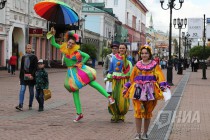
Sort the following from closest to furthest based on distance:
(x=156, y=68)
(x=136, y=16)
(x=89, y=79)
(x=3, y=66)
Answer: (x=156, y=68), (x=89, y=79), (x=3, y=66), (x=136, y=16)

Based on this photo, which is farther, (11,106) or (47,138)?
(11,106)

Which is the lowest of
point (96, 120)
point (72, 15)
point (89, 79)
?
point (96, 120)

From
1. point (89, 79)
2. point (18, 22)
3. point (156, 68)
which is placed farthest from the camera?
A: point (18, 22)

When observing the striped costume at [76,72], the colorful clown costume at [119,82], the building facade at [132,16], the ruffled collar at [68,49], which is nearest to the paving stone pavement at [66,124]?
the colorful clown costume at [119,82]

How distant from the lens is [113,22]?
9594 cm

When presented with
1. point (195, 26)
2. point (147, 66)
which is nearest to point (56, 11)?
point (147, 66)

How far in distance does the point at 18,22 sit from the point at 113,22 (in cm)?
5497

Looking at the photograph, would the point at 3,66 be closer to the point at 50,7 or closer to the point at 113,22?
the point at 50,7

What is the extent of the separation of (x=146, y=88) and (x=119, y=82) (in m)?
2.25

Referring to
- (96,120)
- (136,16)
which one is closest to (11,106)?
(96,120)

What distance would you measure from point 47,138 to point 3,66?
1253 inches

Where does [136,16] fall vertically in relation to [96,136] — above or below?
above

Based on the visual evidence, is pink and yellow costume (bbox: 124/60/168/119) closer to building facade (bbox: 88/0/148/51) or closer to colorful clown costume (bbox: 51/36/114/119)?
colorful clown costume (bbox: 51/36/114/119)

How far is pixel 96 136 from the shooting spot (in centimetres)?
837
